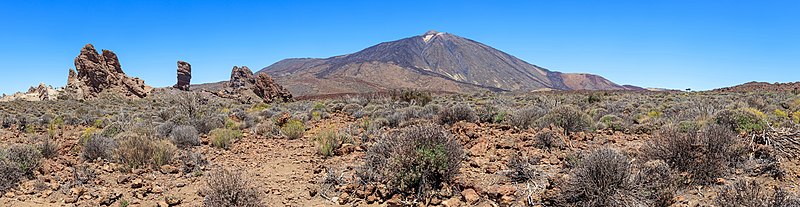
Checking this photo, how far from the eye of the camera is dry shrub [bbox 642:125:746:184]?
13.3 ft

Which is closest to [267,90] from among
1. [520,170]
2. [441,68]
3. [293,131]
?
[293,131]

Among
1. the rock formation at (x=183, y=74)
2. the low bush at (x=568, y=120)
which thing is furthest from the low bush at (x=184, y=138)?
the rock formation at (x=183, y=74)

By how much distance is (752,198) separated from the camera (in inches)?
115

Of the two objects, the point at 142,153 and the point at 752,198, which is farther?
the point at 142,153

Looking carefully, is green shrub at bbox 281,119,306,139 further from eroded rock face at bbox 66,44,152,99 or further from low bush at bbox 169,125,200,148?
eroded rock face at bbox 66,44,152,99

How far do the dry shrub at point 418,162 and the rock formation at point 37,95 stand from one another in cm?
3629

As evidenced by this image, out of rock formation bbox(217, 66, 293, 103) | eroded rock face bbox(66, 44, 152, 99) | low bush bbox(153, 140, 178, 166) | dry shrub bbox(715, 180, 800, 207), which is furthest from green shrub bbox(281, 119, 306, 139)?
eroded rock face bbox(66, 44, 152, 99)

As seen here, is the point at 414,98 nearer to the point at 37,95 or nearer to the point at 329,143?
the point at 329,143

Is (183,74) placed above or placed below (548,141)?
above

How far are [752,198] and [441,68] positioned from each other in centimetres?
14527

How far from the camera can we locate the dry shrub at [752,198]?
287 centimetres

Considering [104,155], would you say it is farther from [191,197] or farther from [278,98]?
[278,98]

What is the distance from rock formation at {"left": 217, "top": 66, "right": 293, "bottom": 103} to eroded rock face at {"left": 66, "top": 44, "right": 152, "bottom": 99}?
7.30 metres

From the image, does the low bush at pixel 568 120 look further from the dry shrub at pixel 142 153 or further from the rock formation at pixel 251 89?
the rock formation at pixel 251 89
